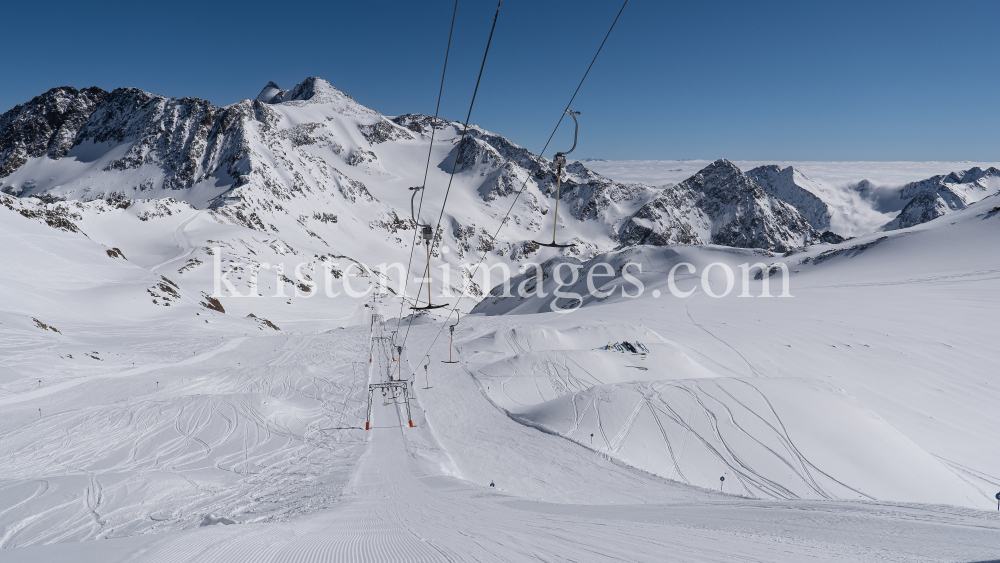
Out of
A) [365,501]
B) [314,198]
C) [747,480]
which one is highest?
[314,198]

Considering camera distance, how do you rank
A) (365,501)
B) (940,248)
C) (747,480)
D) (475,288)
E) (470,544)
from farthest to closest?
(475,288) < (940,248) < (747,480) < (365,501) < (470,544)

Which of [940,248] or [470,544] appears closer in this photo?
[470,544]

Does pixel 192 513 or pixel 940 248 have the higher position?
pixel 940 248

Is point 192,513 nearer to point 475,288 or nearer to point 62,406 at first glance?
point 62,406

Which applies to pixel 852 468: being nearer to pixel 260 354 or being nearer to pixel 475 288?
pixel 260 354

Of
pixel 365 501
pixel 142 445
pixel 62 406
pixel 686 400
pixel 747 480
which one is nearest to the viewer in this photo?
pixel 365 501

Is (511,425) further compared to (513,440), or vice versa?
(511,425)

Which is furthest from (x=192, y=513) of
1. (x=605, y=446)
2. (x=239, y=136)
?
(x=239, y=136)
